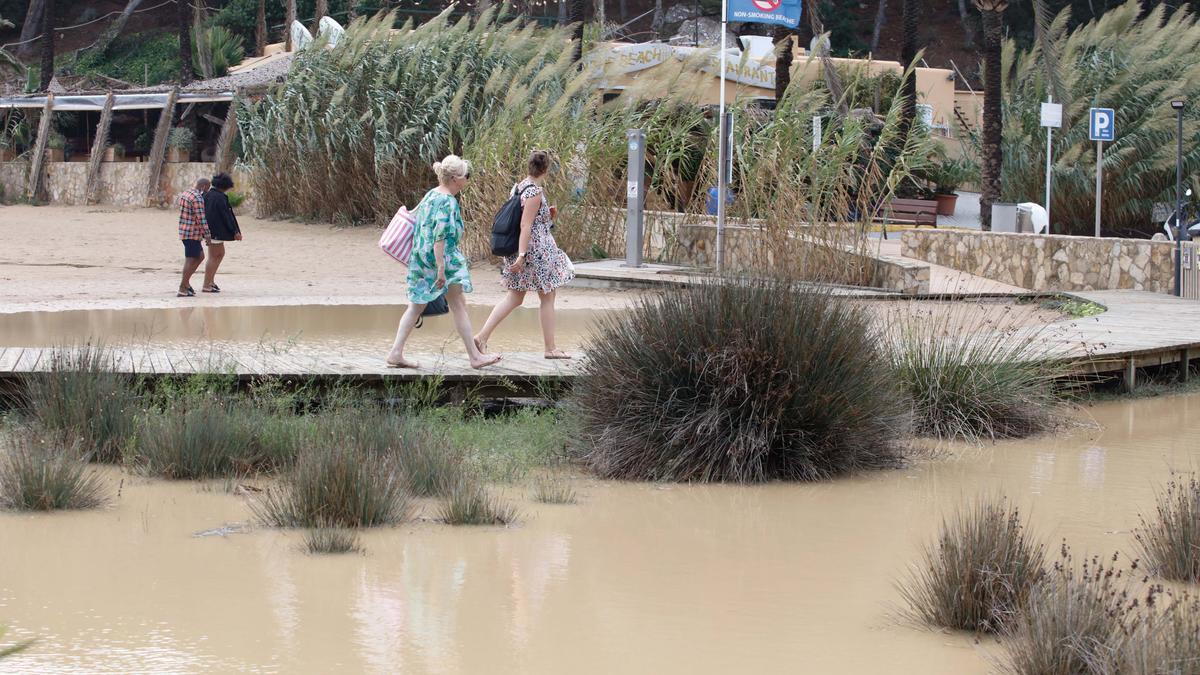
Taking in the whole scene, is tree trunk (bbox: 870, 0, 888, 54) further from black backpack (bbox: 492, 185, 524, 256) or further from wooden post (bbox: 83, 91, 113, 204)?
black backpack (bbox: 492, 185, 524, 256)

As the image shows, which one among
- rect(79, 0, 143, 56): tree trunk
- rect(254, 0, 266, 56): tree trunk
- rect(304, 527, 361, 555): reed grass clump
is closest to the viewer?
rect(304, 527, 361, 555): reed grass clump

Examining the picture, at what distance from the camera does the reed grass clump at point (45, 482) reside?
21.3 ft

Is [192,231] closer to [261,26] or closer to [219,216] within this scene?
[219,216]

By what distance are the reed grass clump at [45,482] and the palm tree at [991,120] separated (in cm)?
1701

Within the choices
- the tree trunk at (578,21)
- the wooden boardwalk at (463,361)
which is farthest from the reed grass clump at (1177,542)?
the tree trunk at (578,21)

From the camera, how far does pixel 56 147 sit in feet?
108

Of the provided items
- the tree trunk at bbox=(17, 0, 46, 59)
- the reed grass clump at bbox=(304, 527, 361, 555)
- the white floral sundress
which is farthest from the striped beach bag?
the tree trunk at bbox=(17, 0, 46, 59)

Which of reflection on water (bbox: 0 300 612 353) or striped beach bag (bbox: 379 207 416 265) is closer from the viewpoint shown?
striped beach bag (bbox: 379 207 416 265)

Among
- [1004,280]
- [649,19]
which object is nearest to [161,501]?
[1004,280]

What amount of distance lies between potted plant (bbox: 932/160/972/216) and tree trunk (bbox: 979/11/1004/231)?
569 cm

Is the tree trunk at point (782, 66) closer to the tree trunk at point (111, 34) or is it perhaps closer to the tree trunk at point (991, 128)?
the tree trunk at point (991, 128)

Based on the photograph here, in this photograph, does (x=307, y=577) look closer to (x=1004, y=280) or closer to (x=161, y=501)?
(x=161, y=501)

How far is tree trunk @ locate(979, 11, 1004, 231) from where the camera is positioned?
21.5 meters

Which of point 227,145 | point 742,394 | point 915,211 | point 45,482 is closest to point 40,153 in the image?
point 227,145
